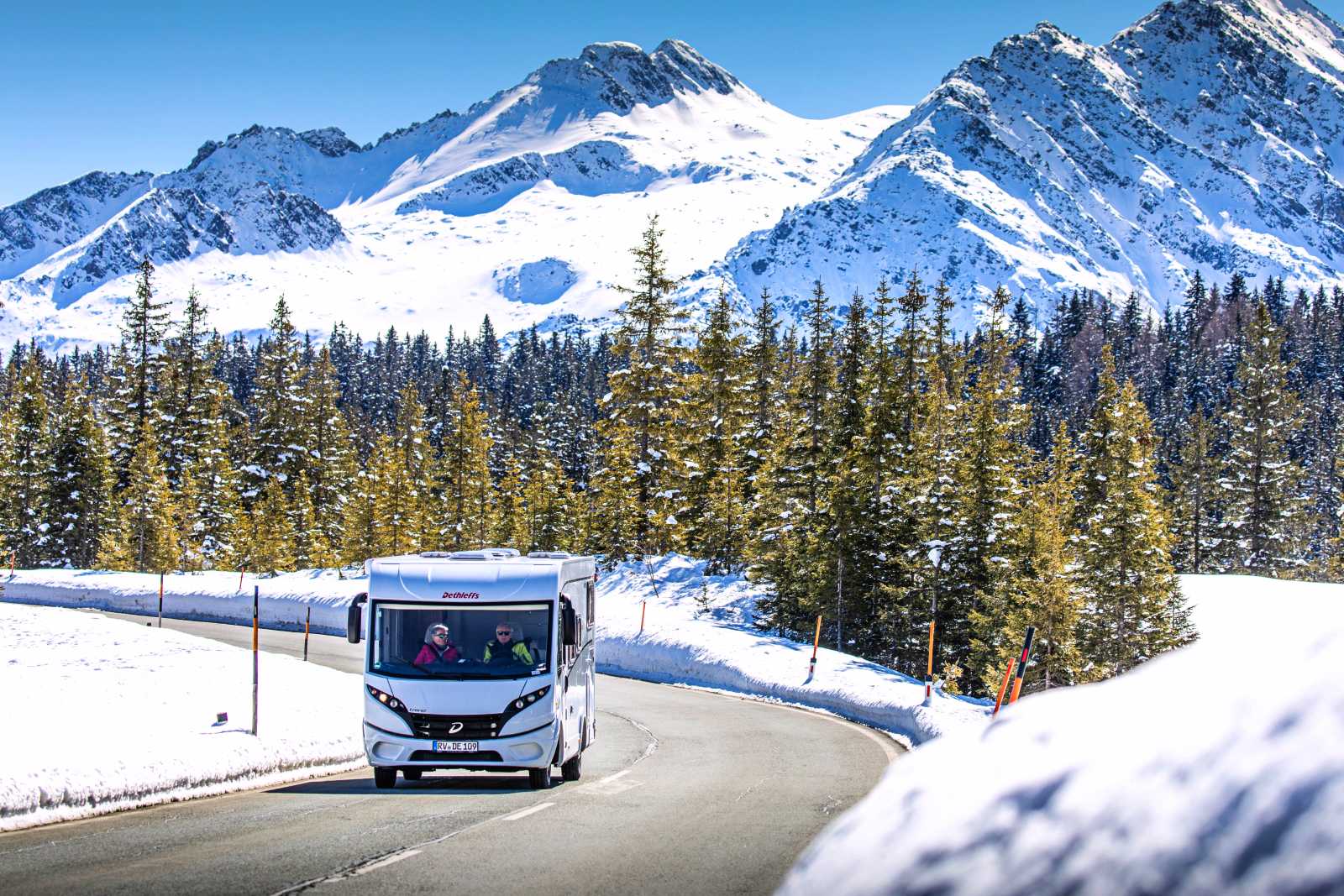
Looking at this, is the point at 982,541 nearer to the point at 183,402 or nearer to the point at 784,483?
the point at 784,483

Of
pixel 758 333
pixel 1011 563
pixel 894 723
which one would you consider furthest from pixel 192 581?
pixel 894 723

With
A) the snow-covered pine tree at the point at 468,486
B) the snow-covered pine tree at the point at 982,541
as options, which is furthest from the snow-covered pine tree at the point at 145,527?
the snow-covered pine tree at the point at 982,541

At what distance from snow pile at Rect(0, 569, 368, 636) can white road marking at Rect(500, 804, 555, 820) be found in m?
30.3

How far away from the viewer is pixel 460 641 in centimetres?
1306

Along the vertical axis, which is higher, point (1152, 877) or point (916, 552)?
point (1152, 877)

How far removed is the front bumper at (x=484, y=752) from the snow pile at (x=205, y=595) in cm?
2824

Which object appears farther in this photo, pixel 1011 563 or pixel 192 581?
pixel 192 581

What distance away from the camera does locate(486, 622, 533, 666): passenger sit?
509 inches

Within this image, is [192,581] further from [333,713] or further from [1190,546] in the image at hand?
[1190,546]

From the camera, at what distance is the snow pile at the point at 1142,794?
84.6 inches

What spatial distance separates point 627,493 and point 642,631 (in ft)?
53.3

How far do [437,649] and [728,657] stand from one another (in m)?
15.8

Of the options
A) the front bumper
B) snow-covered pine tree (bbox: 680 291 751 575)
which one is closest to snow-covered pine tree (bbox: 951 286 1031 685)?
snow-covered pine tree (bbox: 680 291 751 575)

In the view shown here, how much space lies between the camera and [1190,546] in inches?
2813
